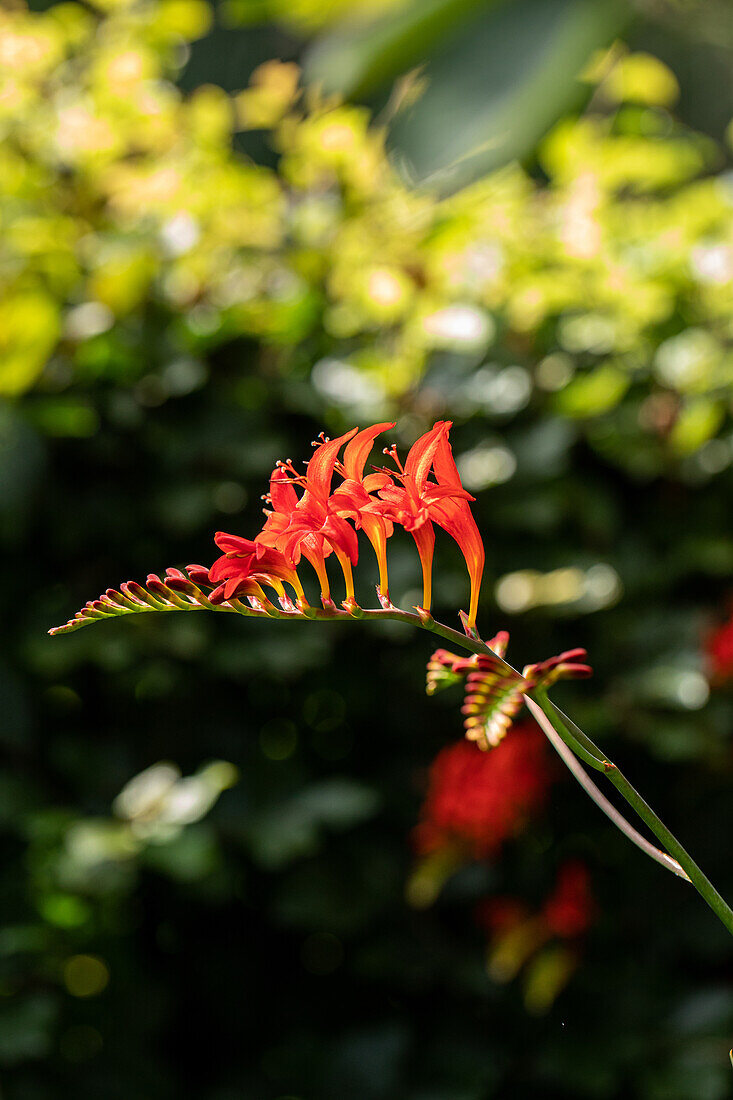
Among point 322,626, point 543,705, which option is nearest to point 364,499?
point 543,705

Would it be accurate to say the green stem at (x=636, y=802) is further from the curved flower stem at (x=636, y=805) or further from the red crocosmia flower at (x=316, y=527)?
the red crocosmia flower at (x=316, y=527)

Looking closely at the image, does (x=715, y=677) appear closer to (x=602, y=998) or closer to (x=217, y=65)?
(x=602, y=998)

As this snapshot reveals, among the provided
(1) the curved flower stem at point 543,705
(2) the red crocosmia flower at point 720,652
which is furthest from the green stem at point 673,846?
Result: (2) the red crocosmia flower at point 720,652

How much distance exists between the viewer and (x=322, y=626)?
116cm

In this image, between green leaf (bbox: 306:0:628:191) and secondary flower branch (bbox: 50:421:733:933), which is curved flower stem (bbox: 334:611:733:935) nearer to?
secondary flower branch (bbox: 50:421:733:933)

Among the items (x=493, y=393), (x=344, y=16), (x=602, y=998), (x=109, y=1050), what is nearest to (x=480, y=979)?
(x=602, y=998)

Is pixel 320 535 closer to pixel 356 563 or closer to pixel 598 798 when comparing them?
pixel 356 563

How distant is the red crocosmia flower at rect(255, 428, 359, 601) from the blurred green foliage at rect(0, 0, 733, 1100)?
61cm

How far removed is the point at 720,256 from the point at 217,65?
4.17ft

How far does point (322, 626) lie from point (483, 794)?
0.27 m

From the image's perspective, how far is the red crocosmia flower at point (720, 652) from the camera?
1103 millimetres

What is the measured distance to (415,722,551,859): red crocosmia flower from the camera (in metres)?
1.11

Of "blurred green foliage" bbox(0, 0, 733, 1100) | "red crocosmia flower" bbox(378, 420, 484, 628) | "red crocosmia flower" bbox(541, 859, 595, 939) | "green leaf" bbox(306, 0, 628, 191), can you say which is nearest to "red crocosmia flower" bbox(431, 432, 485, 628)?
"red crocosmia flower" bbox(378, 420, 484, 628)

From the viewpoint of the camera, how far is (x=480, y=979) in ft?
3.79
